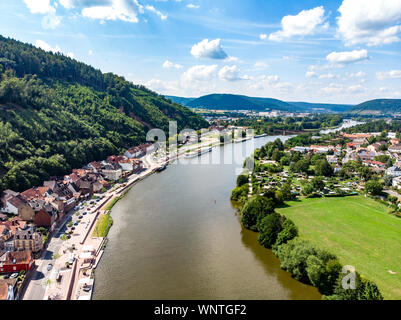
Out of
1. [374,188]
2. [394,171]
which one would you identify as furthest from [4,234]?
[394,171]

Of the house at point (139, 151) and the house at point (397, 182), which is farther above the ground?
the house at point (139, 151)

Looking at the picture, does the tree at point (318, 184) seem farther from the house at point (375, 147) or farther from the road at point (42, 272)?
the house at point (375, 147)

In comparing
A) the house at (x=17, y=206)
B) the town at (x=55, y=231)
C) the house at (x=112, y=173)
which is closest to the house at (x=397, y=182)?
the town at (x=55, y=231)

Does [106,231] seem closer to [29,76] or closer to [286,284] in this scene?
[286,284]

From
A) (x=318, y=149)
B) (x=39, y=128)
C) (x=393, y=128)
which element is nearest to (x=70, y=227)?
(x=39, y=128)
